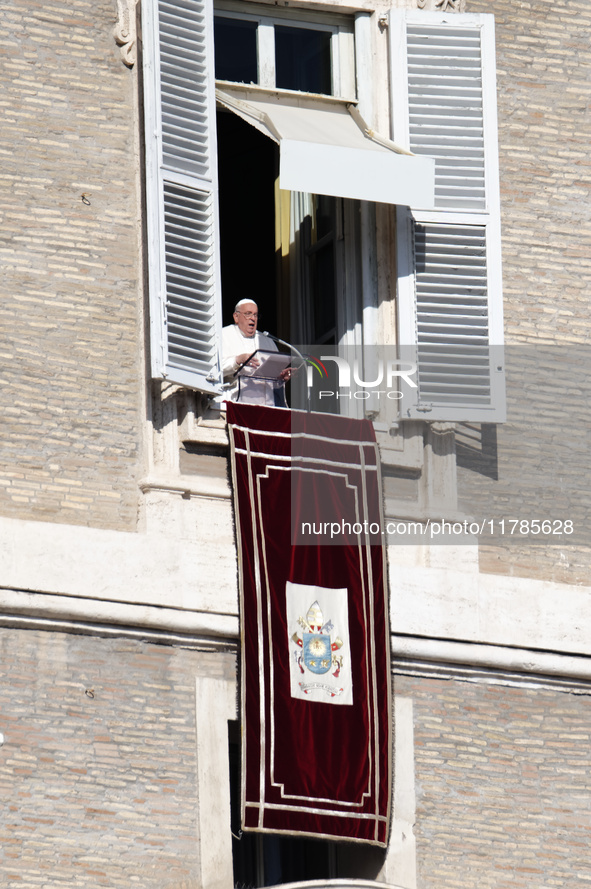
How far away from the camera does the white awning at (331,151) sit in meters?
16.4

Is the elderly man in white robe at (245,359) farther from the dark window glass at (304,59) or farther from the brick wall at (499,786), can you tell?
the brick wall at (499,786)

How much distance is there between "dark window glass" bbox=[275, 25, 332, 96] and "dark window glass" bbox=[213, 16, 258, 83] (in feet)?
0.52

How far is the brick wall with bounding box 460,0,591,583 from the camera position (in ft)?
55.7

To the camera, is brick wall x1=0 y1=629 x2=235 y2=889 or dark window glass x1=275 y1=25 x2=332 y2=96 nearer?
brick wall x1=0 y1=629 x2=235 y2=889

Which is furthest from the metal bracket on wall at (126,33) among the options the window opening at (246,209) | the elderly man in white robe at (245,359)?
the window opening at (246,209)

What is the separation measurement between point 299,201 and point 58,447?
3.12m

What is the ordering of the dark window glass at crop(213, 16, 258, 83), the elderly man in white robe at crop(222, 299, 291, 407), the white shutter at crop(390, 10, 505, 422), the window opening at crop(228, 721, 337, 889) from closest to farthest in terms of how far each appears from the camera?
the window opening at crop(228, 721, 337, 889)
the elderly man in white robe at crop(222, 299, 291, 407)
the white shutter at crop(390, 10, 505, 422)
the dark window glass at crop(213, 16, 258, 83)

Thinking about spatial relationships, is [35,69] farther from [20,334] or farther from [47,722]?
[47,722]

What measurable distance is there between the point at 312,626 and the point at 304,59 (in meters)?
3.78

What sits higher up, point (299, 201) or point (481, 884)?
point (299, 201)

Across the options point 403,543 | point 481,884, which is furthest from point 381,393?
point 481,884

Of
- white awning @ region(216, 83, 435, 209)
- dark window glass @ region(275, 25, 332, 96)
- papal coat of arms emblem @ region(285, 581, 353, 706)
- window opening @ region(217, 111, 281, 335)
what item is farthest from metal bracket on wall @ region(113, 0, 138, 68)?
papal coat of arms emblem @ region(285, 581, 353, 706)

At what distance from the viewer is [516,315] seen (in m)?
17.2

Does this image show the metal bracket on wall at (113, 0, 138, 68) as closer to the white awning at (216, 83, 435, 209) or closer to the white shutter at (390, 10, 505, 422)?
the white awning at (216, 83, 435, 209)
